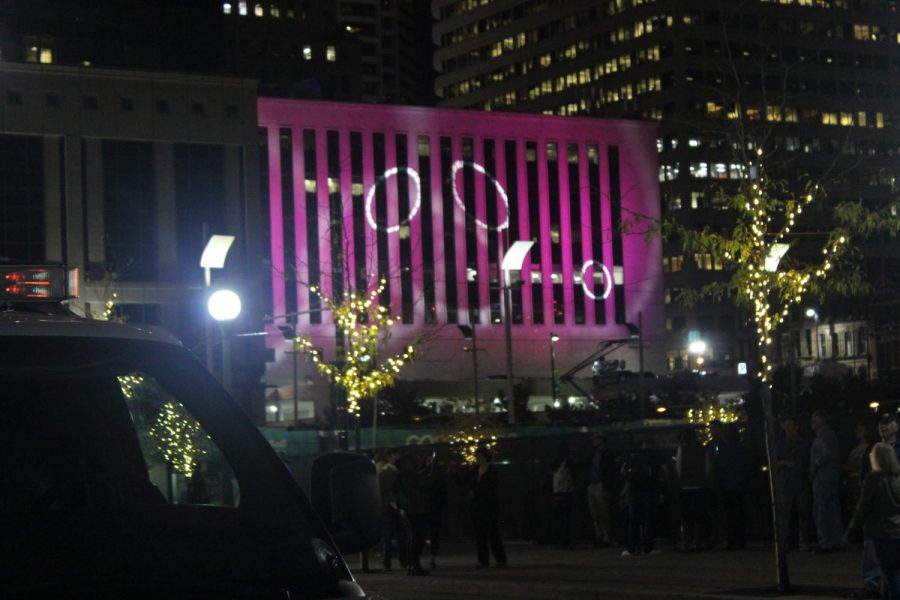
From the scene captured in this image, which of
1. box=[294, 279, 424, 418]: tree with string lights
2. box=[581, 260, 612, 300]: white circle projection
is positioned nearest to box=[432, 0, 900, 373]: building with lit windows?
box=[581, 260, 612, 300]: white circle projection

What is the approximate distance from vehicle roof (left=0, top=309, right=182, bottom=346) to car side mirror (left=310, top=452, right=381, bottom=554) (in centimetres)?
53

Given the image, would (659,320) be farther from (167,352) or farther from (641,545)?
(167,352)

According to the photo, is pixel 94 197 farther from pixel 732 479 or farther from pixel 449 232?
pixel 732 479

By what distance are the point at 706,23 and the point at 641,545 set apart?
458 ft

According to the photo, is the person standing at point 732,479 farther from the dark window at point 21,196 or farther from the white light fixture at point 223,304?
the dark window at point 21,196

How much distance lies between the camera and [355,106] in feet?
350

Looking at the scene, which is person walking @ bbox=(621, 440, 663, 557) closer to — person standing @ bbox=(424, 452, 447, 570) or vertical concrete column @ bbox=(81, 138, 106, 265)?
person standing @ bbox=(424, 452, 447, 570)

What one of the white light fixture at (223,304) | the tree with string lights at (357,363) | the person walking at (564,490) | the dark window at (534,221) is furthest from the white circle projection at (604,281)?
the white light fixture at (223,304)

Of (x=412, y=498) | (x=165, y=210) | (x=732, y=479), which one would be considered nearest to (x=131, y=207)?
(x=165, y=210)

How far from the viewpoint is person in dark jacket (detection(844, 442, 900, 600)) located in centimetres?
1250

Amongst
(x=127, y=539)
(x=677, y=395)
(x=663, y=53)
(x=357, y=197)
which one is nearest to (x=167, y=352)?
(x=127, y=539)

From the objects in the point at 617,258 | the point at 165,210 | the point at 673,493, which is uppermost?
the point at 165,210

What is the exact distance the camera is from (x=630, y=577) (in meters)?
19.4

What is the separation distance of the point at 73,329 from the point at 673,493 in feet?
73.4
